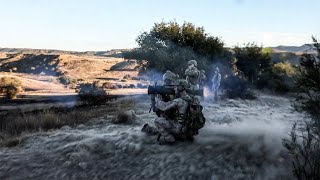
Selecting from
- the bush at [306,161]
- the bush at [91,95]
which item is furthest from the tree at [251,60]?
A: the bush at [306,161]

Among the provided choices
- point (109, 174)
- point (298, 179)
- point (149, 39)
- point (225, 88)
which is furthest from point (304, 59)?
point (225, 88)

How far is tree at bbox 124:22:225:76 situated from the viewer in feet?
87.4

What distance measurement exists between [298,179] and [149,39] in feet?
72.6

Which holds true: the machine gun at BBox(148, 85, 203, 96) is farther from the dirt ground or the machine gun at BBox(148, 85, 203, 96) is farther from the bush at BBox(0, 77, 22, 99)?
the bush at BBox(0, 77, 22, 99)

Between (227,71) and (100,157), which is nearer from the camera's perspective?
(100,157)

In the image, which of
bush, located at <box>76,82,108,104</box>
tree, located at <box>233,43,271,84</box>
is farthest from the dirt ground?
tree, located at <box>233,43,271,84</box>

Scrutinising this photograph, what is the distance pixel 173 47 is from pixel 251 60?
574 inches

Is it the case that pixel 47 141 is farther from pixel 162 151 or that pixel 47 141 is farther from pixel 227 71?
pixel 227 71

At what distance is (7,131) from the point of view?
42.7ft

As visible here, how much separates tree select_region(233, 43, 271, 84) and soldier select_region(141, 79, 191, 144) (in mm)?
30262

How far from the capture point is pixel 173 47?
91.1ft

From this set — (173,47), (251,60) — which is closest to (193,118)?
(173,47)

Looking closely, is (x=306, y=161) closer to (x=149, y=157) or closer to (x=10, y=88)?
(x=149, y=157)

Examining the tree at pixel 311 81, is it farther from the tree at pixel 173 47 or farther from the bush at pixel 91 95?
the tree at pixel 173 47
